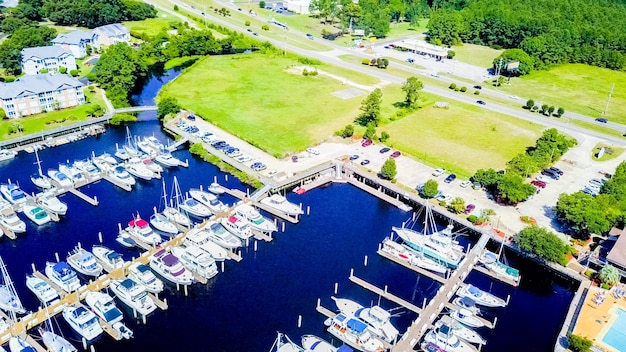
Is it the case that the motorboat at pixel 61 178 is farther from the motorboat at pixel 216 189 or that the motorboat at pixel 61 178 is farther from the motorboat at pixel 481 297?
the motorboat at pixel 481 297

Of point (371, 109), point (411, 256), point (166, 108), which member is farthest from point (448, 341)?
point (166, 108)

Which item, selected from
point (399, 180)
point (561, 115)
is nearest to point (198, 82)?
point (399, 180)

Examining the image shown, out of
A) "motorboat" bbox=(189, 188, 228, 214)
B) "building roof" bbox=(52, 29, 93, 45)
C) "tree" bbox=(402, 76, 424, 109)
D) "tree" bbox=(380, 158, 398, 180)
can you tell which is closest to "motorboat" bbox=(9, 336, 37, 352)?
"motorboat" bbox=(189, 188, 228, 214)

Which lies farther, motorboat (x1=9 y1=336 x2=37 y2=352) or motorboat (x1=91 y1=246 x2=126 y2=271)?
motorboat (x1=91 y1=246 x2=126 y2=271)

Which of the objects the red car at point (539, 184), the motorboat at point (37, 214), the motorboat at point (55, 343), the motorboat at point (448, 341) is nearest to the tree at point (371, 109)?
the red car at point (539, 184)

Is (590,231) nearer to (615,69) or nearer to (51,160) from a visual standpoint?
(51,160)

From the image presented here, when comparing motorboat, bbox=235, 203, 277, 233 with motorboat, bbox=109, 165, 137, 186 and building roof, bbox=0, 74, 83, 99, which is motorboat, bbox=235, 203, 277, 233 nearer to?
motorboat, bbox=109, 165, 137, 186
